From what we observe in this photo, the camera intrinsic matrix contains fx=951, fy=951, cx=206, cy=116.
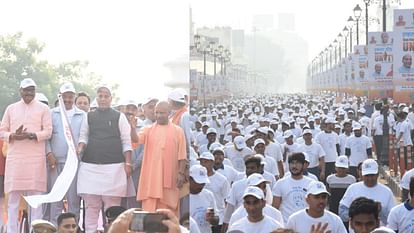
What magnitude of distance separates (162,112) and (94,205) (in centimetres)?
63

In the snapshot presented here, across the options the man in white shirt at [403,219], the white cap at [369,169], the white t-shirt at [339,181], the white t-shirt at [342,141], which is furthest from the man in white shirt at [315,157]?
the man in white shirt at [403,219]

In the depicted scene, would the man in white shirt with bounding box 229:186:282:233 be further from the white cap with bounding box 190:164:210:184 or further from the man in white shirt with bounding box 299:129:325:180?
the man in white shirt with bounding box 299:129:325:180

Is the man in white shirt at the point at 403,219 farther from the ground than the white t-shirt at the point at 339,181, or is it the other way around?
the man in white shirt at the point at 403,219

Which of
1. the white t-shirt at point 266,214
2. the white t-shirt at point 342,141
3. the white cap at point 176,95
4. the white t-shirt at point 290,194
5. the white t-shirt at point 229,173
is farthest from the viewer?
the white t-shirt at point 342,141

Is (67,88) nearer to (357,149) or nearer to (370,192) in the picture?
(370,192)

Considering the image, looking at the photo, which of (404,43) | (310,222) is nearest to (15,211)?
(310,222)

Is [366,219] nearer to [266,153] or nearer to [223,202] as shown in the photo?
[223,202]

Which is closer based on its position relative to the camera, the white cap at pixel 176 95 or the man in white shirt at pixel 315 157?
the white cap at pixel 176 95

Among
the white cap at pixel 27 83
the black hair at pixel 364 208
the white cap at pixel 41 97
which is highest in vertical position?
the white cap at pixel 27 83

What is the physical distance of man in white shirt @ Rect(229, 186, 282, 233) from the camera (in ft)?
16.8

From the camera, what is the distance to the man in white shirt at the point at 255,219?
5125mm

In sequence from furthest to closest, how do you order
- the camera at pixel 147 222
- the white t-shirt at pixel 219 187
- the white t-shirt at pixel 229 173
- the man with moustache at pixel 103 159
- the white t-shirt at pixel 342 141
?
the white t-shirt at pixel 342 141 → the white t-shirt at pixel 229 173 → the white t-shirt at pixel 219 187 → the man with moustache at pixel 103 159 → the camera at pixel 147 222

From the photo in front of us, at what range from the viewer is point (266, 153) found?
968 cm

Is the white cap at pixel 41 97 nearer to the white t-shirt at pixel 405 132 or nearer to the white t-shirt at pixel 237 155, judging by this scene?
the white t-shirt at pixel 237 155
